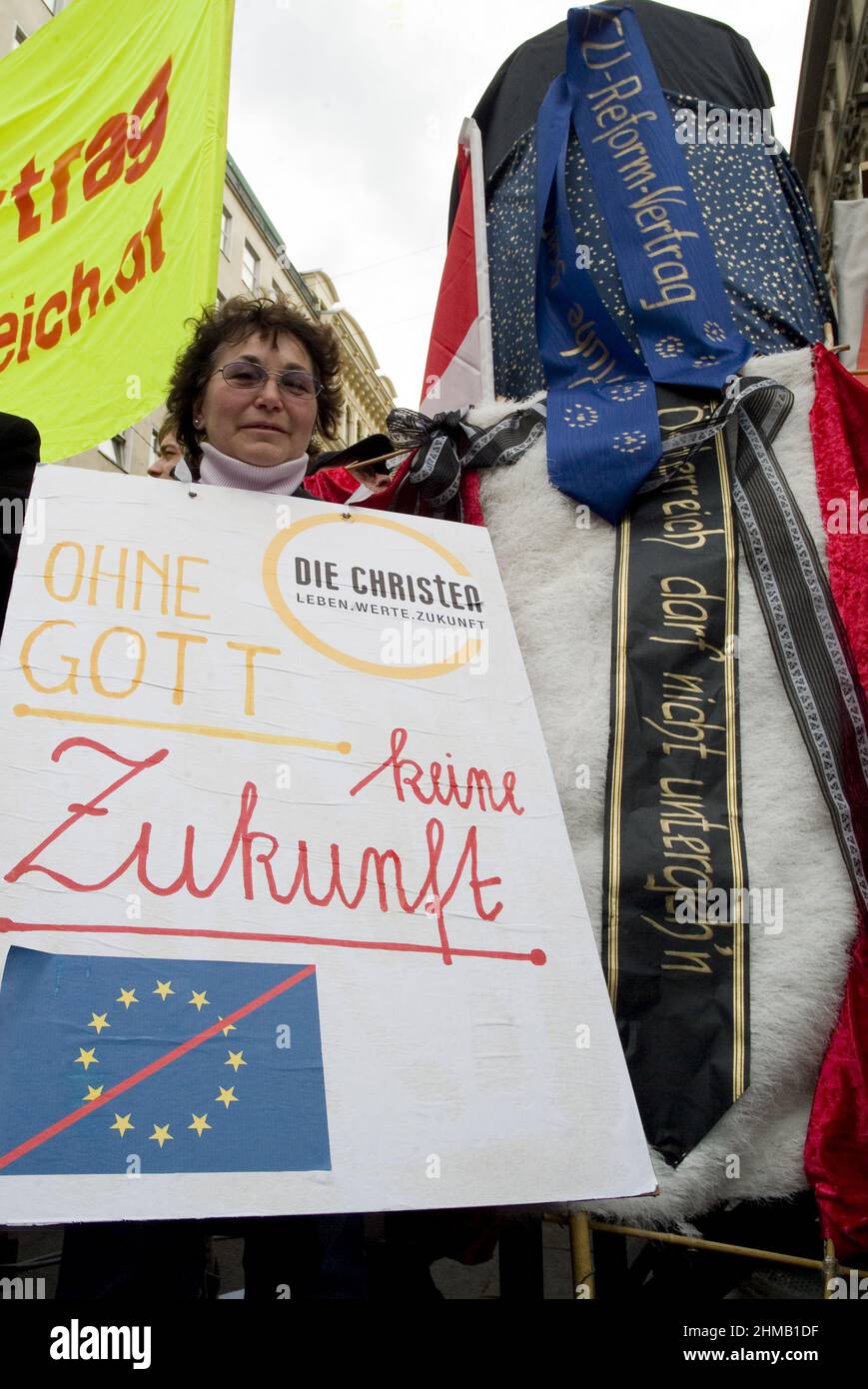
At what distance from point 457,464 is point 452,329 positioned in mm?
756

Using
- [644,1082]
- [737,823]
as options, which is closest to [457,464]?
[737,823]

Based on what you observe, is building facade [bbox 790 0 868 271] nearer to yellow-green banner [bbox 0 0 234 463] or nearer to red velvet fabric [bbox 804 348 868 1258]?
yellow-green banner [bbox 0 0 234 463]

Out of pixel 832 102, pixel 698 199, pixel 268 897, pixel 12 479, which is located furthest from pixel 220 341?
pixel 832 102

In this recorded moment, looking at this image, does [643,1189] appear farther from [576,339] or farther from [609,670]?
[576,339]

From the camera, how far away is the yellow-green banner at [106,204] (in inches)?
84.2

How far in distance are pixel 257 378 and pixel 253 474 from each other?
22cm

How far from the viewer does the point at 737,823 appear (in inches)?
58.3

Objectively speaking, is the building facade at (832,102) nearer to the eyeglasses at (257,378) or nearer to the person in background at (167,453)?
the person in background at (167,453)

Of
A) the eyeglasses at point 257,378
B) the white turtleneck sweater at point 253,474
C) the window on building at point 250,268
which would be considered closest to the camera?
the white turtleneck sweater at point 253,474

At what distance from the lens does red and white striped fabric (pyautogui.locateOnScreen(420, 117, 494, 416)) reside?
7.63ft

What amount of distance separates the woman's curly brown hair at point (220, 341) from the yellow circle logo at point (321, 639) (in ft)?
1.31

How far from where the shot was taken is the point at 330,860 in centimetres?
111

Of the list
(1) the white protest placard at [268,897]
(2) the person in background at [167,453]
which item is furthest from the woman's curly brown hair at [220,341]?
(1) the white protest placard at [268,897]

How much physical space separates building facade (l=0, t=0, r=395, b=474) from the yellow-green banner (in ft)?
21.3
